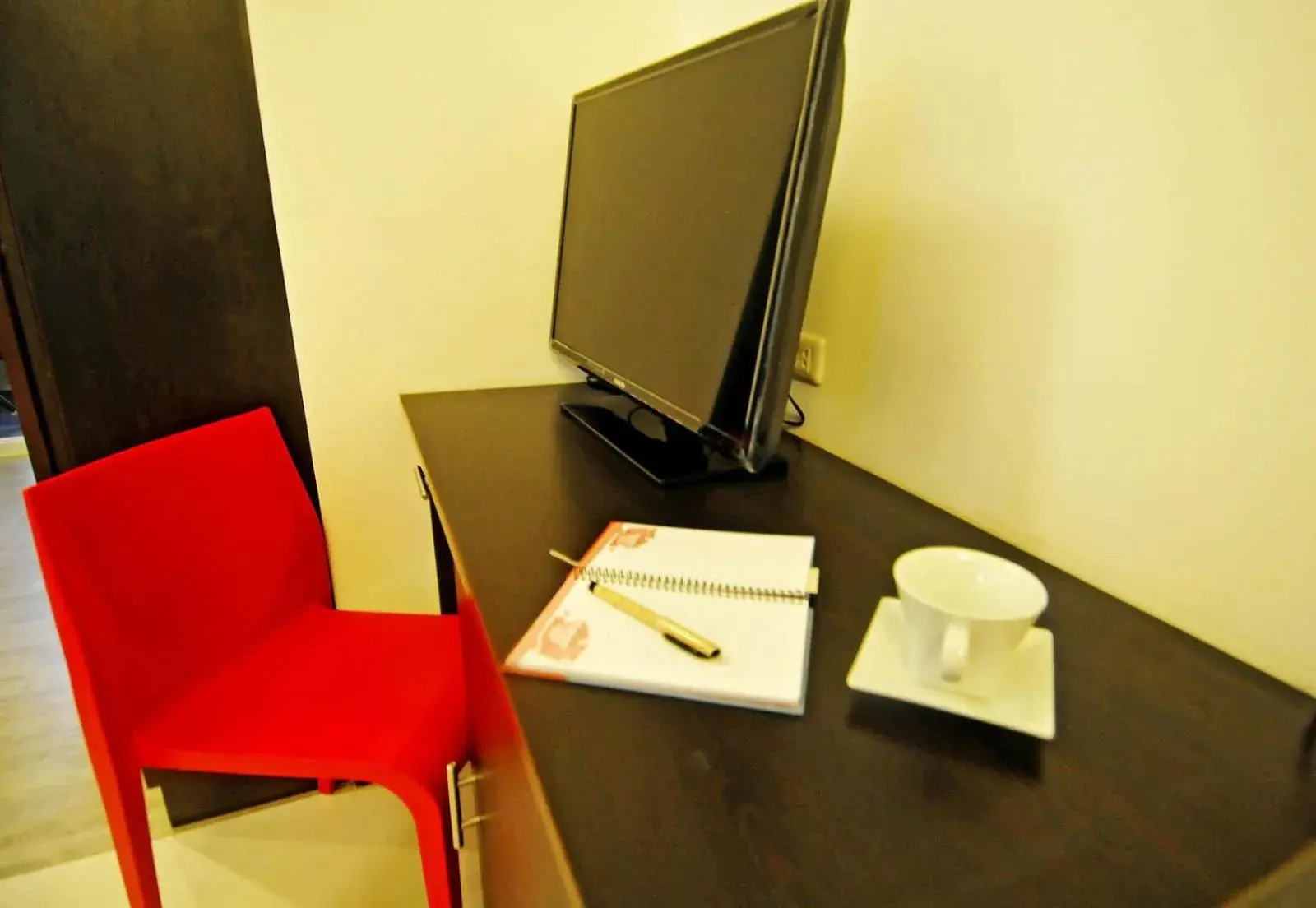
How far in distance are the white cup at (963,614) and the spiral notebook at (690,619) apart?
0.31ft

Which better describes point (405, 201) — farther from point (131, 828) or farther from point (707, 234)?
point (131, 828)

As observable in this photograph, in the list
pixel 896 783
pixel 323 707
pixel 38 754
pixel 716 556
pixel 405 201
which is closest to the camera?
pixel 896 783

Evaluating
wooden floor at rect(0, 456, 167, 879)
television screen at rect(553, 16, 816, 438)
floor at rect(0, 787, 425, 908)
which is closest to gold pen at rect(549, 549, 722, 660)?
television screen at rect(553, 16, 816, 438)

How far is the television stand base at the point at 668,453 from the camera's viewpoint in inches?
36.9

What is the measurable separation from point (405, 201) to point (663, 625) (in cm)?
105

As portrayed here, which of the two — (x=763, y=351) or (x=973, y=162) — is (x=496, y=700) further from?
(x=973, y=162)

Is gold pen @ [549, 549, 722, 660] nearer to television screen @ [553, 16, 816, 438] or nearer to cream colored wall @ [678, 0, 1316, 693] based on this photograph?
television screen @ [553, 16, 816, 438]

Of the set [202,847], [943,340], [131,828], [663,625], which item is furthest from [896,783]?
[202,847]

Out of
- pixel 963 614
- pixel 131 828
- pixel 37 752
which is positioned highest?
pixel 963 614

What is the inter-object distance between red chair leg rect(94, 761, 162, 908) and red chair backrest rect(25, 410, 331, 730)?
→ 75mm

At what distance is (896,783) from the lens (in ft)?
1.48

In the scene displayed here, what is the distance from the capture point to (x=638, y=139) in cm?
102

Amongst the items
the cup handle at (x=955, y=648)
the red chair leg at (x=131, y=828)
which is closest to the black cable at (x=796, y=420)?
the cup handle at (x=955, y=648)

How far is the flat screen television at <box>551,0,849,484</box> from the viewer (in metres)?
0.67
